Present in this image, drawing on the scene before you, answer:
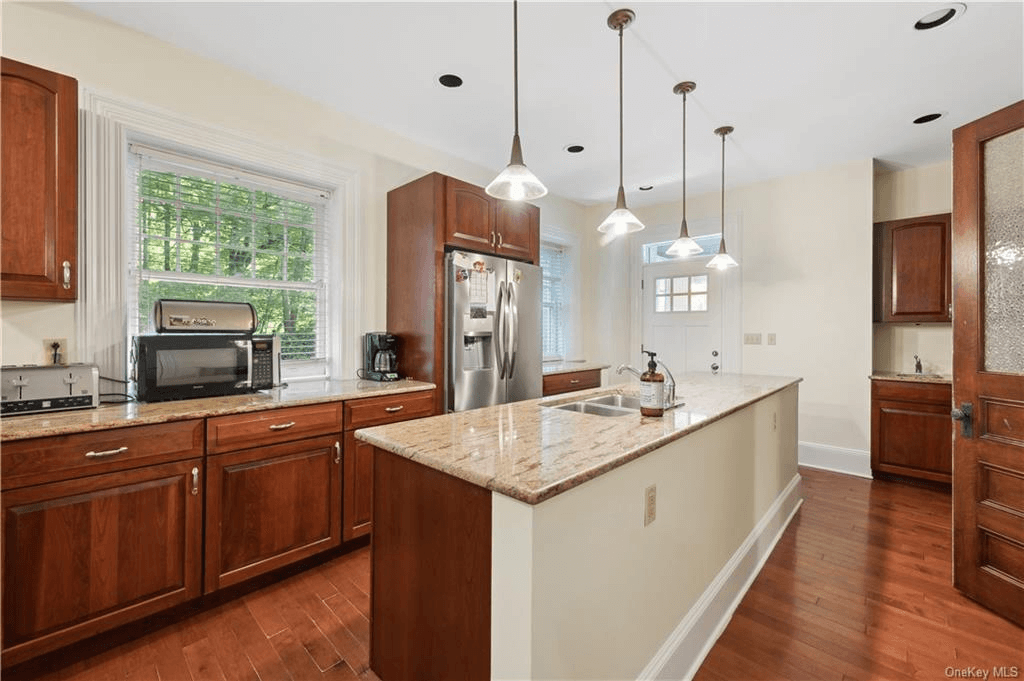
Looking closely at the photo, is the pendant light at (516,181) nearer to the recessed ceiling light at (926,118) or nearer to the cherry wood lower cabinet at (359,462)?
the cherry wood lower cabinet at (359,462)

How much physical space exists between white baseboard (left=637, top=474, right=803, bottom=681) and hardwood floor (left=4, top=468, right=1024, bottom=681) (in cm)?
4

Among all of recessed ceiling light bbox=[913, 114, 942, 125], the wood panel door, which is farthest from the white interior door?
the wood panel door

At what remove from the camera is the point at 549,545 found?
1.05m

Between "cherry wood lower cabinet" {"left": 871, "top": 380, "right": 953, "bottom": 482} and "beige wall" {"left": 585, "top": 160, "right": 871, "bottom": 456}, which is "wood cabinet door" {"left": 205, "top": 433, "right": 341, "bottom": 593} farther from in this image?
"cherry wood lower cabinet" {"left": 871, "top": 380, "right": 953, "bottom": 482}

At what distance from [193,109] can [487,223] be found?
5.98 feet

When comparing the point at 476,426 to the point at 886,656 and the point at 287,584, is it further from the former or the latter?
the point at 886,656

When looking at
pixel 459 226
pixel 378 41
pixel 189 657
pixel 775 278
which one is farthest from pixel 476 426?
pixel 775 278

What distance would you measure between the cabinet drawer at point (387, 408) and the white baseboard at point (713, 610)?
174cm

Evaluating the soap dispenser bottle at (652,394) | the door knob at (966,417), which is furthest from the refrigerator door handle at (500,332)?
the door knob at (966,417)

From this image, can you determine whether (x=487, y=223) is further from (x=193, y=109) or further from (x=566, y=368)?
(x=193, y=109)

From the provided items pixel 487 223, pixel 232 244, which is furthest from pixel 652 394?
pixel 232 244

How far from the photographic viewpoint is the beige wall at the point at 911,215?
148 inches

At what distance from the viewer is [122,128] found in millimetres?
2156

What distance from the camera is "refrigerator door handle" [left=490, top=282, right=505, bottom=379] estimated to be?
126 inches
